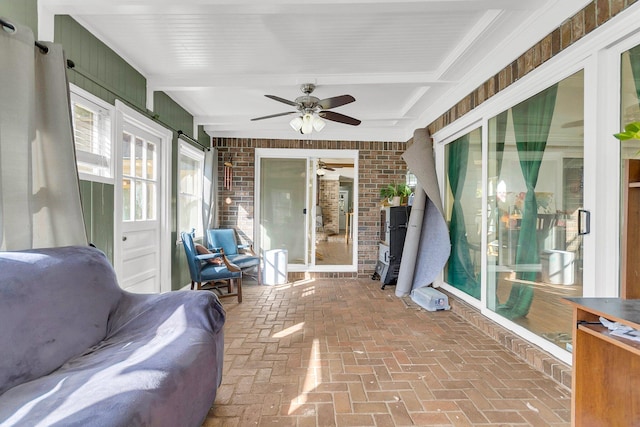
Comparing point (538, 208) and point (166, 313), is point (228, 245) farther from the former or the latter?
point (538, 208)

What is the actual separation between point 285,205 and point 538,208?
3.69 meters

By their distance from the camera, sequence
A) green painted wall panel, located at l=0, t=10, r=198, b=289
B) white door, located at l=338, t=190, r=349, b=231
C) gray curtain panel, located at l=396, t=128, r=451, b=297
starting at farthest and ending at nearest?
white door, located at l=338, t=190, r=349, b=231, gray curtain panel, located at l=396, t=128, r=451, b=297, green painted wall panel, located at l=0, t=10, r=198, b=289

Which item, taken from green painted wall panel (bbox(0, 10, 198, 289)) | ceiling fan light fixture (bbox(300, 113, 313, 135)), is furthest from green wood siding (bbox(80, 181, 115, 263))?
ceiling fan light fixture (bbox(300, 113, 313, 135))

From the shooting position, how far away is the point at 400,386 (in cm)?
198

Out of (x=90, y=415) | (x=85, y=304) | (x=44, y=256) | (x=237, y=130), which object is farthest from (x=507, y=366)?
(x=237, y=130)

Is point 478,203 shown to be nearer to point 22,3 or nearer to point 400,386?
point 400,386

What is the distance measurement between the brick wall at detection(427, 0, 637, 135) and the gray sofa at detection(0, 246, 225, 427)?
266 centimetres

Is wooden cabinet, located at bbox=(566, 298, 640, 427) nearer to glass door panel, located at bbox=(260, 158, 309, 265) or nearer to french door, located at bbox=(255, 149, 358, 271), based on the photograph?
french door, located at bbox=(255, 149, 358, 271)

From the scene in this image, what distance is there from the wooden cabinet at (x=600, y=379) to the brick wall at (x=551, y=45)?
60.0 inches

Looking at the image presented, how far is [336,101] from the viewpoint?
287cm

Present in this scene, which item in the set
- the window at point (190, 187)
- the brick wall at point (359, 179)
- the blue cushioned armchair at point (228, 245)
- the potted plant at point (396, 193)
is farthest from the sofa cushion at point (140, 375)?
the potted plant at point (396, 193)

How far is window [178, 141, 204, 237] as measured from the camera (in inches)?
165

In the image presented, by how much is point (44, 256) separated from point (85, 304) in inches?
11.8

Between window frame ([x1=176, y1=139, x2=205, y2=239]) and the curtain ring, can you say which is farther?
window frame ([x1=176, y1=139, x2=205, y2=239])
